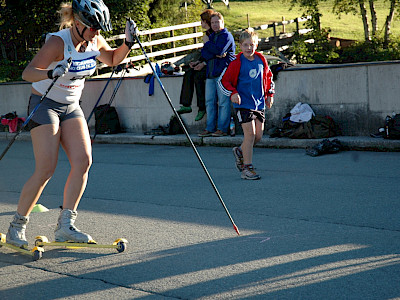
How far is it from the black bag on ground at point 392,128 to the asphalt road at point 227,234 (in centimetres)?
43

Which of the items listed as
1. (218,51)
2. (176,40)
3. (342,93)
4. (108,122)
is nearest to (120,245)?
(218,51)

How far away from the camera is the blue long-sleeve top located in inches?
456

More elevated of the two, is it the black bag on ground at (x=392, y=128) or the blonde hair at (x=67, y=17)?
the blonde hair at (x=67, y=17)

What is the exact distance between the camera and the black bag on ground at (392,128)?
10312mm

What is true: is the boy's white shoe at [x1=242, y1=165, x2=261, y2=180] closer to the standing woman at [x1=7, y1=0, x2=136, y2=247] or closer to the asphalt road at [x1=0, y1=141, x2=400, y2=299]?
the asphalt road at [x1=0, y1=141, x2=400, y2=299]

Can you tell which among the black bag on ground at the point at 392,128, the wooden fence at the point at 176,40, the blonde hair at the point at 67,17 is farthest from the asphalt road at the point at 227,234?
the wooden fence at the point at 176,40

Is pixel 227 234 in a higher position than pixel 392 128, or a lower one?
lower

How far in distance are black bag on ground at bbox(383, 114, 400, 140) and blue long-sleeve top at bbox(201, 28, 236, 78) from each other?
3.00 m

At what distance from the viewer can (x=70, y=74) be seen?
522 cm

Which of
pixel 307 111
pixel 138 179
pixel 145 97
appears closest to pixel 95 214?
pixel 138 179

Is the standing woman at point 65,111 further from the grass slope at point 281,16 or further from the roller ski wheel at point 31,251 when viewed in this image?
the grass slope at point 281,16

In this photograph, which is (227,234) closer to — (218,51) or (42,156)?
(42,156)

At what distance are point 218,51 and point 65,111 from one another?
6561 mm

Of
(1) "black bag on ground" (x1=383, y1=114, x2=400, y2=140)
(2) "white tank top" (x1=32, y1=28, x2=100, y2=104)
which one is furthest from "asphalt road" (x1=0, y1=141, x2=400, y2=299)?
(2) "white tank top" (x1=32, y1=28, x2=100, y2=104)
